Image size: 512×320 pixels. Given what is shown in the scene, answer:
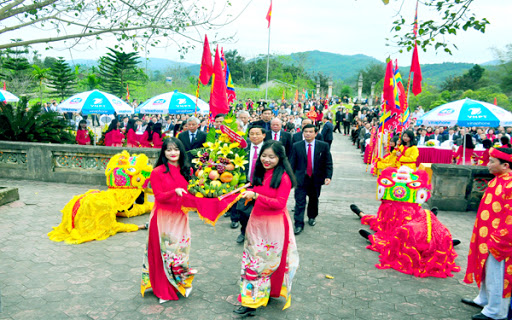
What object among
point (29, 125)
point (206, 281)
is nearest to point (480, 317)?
point (206, 281)

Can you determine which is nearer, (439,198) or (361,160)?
(439,198)

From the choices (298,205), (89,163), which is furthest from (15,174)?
(298,205)

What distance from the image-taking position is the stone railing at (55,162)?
9.26 m

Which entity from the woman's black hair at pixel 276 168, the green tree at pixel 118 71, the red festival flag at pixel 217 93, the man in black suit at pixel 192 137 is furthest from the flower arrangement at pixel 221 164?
the green tree at pixel 118 71

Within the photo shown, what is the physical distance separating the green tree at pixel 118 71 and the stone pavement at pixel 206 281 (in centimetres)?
3496

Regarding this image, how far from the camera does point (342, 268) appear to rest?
518 cm

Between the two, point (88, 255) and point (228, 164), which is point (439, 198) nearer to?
point (228, 164)

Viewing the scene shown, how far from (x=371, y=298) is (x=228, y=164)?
7.42 ft

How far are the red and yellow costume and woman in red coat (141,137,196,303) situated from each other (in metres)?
3.11

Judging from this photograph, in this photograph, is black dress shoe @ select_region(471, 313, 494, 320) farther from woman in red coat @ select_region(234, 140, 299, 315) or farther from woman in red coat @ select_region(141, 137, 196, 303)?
woman in red coat @ select_region(141, 137, 196, 303)

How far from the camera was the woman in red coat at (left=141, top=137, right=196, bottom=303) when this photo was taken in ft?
13.4

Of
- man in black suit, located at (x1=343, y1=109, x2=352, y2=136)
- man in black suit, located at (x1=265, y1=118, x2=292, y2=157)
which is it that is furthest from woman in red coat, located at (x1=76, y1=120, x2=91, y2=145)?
man in black suit, located at (x1=343, y1=109, x2=352, y2=136)

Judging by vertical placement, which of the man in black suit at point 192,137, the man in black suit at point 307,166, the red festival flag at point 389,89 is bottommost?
the man in black suit at point 307,166

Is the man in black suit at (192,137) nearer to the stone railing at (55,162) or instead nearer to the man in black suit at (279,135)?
the man in black suit at (279,135)
